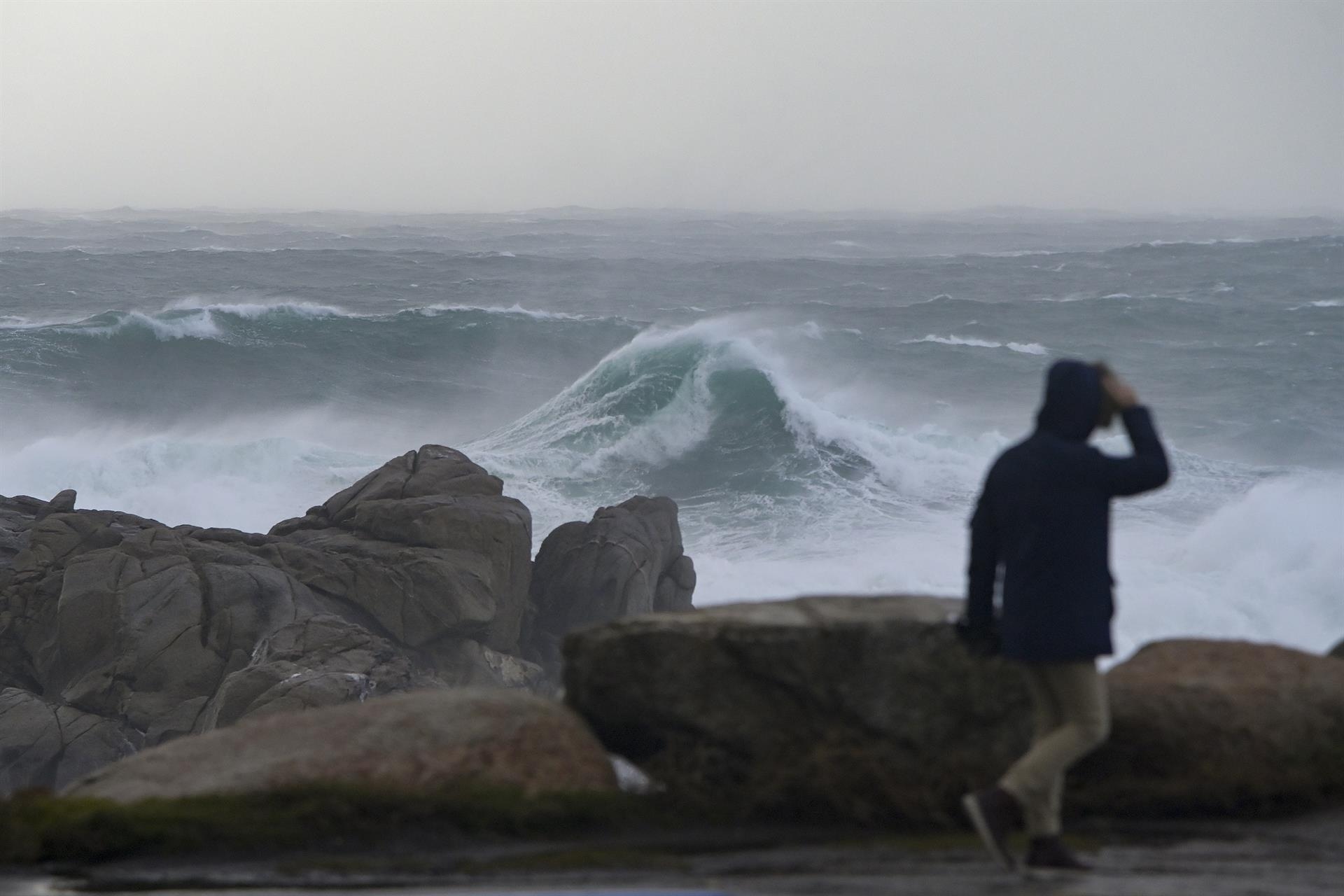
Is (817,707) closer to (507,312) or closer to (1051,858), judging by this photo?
(1051,858)

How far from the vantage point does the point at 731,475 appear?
2809 centimetres

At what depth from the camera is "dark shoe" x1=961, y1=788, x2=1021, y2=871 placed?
421cm

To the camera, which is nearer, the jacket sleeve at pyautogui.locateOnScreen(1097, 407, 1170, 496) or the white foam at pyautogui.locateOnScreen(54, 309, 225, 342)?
the jacket sleeve at pyautogui.locateOnScreen(1097, 407, 1170, 496)

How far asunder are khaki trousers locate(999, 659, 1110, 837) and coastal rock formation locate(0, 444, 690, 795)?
31.3ft

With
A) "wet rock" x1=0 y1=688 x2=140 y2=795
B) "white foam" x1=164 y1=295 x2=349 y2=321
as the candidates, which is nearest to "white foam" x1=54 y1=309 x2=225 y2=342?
"white foam" x1=164 y1=295 x2=349 y2=321

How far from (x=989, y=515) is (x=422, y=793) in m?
2.18

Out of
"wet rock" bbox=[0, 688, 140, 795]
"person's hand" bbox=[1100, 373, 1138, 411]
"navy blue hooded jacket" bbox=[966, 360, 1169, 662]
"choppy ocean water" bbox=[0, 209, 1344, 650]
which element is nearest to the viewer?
"navy blue hooded jacket" bbox=[966, 360, 1169, 662]

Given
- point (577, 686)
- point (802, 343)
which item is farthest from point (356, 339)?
point (577, 686)

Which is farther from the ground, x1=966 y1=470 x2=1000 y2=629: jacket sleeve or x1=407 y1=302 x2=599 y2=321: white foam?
x1=966 y1=470 x2=1000 y2=629: jacket sleeve

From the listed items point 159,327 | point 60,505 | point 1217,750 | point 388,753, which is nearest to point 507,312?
point 159,327

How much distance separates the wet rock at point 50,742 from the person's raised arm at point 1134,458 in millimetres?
11560

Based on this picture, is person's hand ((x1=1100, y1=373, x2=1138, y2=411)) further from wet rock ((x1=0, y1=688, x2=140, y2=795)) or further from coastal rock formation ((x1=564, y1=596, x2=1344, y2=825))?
wet rock ((x1=0, y1=688, x2=140, y2=795))

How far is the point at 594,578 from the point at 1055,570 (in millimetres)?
13445

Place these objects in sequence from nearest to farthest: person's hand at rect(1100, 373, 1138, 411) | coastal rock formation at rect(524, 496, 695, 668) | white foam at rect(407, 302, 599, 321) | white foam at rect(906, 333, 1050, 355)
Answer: person's hand at rect(1100, 373, 1138, 411)
coastal rock formation at rect(524, 496, 695, 668)
white foam at rect(906, 333, 1050, 355)
white foam at rect(407, 302, 599, 321)
